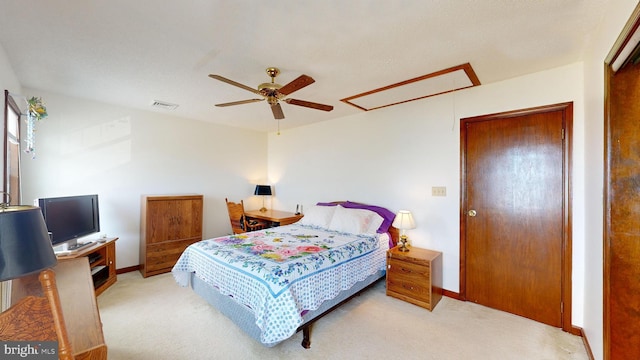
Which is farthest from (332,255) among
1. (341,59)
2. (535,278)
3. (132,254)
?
(132,254)

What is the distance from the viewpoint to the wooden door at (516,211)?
247 centimetres

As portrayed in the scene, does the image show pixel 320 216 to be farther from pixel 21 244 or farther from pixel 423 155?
pixel 21 244

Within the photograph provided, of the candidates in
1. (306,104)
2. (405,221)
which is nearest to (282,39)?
(306,104)

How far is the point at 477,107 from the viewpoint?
114 inches

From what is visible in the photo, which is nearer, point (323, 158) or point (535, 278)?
point (535, 278)

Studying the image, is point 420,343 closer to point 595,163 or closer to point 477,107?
point 595,163

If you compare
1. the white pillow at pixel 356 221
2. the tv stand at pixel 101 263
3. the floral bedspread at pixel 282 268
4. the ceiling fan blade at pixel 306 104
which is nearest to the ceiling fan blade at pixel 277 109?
the ceiling fan blade at pixel 306 104

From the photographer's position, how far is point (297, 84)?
2.12 m

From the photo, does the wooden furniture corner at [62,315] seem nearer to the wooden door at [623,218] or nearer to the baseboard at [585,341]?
the wooden door at [623,218]

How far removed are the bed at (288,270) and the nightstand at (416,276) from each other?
203mm

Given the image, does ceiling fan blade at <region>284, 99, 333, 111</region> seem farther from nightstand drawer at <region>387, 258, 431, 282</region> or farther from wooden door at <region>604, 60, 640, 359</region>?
wooden door at <region>604, 60, 640, 359</region>

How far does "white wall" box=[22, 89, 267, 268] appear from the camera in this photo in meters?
3.22

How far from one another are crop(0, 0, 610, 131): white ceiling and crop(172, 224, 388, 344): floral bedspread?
5.71 feet

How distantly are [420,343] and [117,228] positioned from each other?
4.04m
